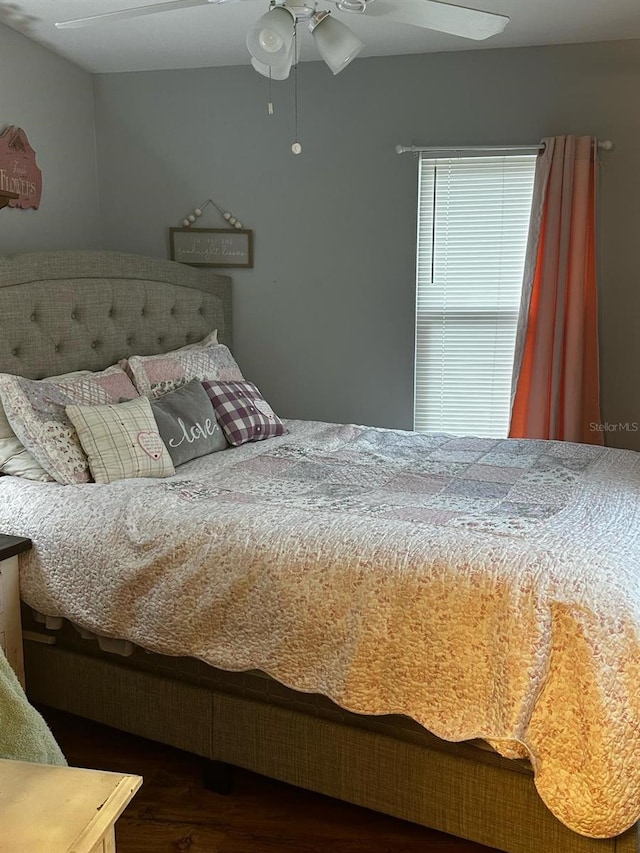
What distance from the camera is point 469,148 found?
128 inches

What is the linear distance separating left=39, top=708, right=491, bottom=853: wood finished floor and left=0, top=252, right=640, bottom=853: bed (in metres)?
0.12

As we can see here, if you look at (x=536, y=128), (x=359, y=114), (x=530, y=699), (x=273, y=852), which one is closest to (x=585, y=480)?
(x=530, y=699)

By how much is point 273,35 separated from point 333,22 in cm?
22

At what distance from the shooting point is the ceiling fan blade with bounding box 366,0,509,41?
6.30 feet

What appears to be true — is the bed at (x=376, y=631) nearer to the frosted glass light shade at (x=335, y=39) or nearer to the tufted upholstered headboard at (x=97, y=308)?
the tufted upholstered headboard at (x=97, y=308)

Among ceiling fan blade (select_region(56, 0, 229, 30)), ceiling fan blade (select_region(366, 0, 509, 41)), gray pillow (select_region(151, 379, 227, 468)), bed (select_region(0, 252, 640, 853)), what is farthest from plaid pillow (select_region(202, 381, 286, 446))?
ceiling fan blade (select_region(366, 0, 509, 41))

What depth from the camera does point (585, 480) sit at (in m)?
2.33

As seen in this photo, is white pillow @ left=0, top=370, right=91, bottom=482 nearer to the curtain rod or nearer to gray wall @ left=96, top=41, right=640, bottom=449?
gray wall @ left=96, top=41, right=640, bottom=449

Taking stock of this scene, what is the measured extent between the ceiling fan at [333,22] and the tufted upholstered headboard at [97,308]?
929 millimetres

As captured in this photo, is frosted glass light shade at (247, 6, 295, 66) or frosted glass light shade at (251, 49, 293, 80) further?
frosted glass light shade at (251, 49, 293, 80)

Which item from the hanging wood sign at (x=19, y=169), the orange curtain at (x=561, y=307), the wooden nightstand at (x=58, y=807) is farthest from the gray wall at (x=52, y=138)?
the wooden nightstand at (x=58, y=807)

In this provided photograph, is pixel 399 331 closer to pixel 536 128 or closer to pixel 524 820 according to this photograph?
pixel 536 128

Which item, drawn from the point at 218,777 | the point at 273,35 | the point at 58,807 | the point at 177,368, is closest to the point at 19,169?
the point at 177,368

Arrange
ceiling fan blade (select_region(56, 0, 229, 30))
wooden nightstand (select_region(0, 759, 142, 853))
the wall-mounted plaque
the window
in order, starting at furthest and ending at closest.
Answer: the wall-mounted plaque
the window
ceiling fan blade (select_region(56, 0, 229, 30))
wooden nightstand (select_region(0, 759, 142, 853))
